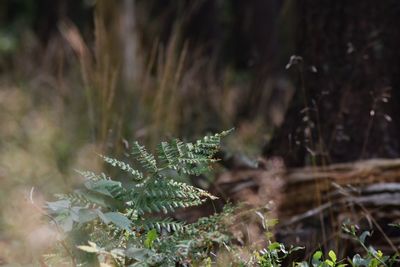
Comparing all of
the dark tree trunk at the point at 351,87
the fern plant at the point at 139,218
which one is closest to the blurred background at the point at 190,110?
the dark tree trunk at the point at 351,87

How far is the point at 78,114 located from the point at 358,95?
5.85ft

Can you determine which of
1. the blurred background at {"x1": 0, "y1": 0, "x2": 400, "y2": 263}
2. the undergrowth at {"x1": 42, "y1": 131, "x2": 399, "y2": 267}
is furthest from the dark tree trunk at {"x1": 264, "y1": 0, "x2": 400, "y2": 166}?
the undergrowth at {"x1": 42, "y1": 131, "x2": 399, "y2": 267}

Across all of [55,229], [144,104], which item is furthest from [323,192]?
[144,104]

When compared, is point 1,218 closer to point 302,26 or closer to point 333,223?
Result: point 333,223

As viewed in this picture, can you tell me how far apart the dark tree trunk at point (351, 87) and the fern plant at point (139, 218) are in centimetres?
113

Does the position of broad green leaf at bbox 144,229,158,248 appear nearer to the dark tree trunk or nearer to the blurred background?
the blurred background

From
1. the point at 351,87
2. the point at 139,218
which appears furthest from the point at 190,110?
the point at 139,218

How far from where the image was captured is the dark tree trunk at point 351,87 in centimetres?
269

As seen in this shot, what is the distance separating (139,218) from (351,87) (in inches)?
53.4

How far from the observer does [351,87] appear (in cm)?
272

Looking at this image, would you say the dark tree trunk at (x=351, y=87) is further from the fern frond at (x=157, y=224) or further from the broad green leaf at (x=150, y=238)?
the broad green leaf at (x=150, y=238)

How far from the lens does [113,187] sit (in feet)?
5.07

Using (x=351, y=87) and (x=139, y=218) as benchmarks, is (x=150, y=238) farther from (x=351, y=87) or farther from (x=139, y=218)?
(x=351, y=87)

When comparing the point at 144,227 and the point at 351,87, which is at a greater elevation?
the point at 351,87
